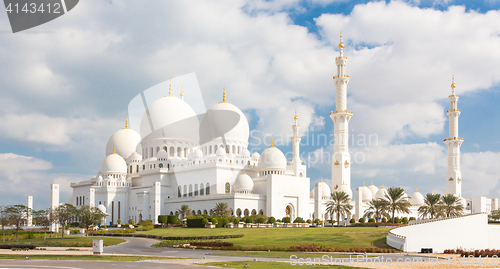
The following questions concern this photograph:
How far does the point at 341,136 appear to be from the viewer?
219 feet

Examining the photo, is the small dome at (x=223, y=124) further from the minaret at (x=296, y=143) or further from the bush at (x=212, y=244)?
the bush at (x=212, y=244)

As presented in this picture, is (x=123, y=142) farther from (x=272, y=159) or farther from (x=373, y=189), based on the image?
(x=373, y=189)

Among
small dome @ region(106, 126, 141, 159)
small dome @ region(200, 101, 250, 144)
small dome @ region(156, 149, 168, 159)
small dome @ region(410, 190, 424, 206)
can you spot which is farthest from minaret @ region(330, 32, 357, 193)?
small dome @ region(106, 126, 141, 159)

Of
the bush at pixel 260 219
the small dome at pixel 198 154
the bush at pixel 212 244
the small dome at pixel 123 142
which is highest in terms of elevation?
the small dome at pixel 123 142

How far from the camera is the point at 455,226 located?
128ft

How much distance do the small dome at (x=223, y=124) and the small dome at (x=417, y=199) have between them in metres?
30.7

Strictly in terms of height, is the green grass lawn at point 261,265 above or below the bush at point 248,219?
above

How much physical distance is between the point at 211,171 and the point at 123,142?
84.0ft

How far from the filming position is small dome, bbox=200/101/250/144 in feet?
235

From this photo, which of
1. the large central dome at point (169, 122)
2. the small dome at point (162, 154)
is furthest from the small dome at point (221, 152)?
the large central dome at point (169, 122)

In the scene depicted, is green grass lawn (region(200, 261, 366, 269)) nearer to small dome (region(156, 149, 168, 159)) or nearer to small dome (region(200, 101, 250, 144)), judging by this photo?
small dome (region(200, 101, 250, 144))

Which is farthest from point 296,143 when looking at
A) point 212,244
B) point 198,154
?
point 212,244

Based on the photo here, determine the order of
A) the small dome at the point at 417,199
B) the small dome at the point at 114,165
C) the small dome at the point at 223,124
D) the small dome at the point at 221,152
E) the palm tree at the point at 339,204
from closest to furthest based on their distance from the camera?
the palm tree at the point at 339,204, the small dome at the point at 221,152, the small dome at the point at 223,124, the small dome at the point at 114,165, the small dome at the point at 417,199

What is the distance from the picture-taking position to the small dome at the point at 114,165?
7606cm
